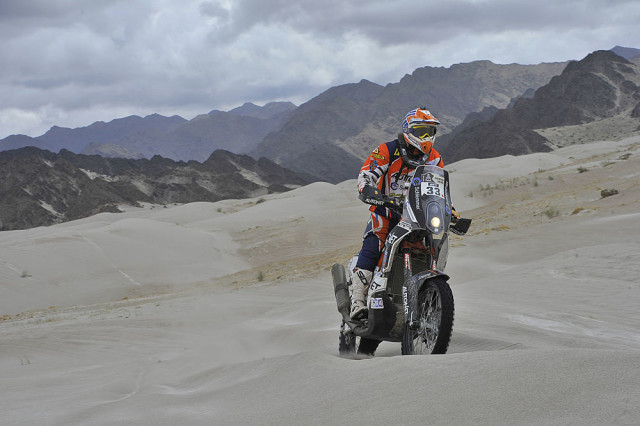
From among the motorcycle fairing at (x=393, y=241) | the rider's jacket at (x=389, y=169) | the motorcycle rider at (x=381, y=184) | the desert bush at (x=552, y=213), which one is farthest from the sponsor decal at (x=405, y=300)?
the desert bush at (x=552, y=213)

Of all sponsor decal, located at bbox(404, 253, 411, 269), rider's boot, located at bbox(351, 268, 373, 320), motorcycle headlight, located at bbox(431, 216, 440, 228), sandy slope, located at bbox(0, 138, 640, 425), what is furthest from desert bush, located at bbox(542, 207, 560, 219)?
motorcycle headlight, located at bbox(431, 216, 440, 228)

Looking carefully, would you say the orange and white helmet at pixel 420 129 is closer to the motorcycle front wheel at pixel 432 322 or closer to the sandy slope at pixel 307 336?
the motorcycle front wheel at pixel 432 322

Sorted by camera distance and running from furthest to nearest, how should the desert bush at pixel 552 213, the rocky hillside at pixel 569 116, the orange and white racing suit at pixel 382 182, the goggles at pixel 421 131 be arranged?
the rocky hillside at pixel 569 116 → the desert bush at pixel 552 213 → the orange and white racing suit at pixel 382 182 → the goggles at pixel 421 131

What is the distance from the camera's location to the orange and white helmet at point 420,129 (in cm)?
480

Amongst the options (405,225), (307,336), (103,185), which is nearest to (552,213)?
(307,336)

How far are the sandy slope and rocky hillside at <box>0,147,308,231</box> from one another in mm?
43274

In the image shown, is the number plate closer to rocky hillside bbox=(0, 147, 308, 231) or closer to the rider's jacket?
the rider's jacket

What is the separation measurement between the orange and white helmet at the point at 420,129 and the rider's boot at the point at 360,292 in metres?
1.14

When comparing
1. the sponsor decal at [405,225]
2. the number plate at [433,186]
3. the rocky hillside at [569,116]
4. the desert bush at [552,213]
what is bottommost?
the desert bush at [552,213]

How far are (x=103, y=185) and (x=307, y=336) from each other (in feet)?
219

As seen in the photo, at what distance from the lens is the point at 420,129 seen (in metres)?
4.82

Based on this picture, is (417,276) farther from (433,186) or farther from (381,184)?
(381,184)

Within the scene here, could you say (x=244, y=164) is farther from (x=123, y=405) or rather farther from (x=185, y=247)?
(x=123, y=405)

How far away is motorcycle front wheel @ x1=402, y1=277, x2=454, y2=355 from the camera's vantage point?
3918mm
